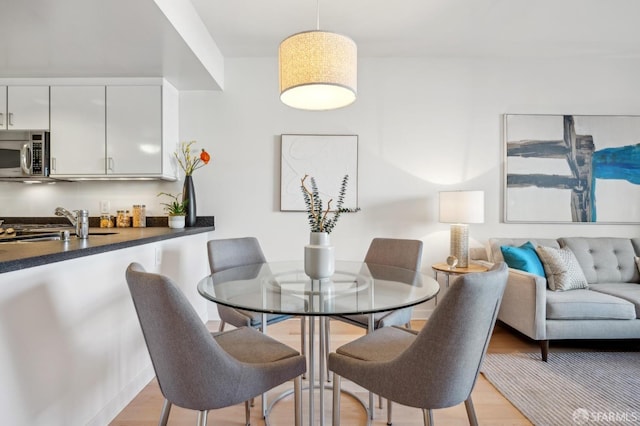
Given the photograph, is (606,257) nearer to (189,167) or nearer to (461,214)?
(461,214)

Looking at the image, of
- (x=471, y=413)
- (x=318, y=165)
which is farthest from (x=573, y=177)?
(x=471, y=413)

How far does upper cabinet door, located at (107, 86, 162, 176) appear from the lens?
9.48ft

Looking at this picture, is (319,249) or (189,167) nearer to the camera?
(319,249)

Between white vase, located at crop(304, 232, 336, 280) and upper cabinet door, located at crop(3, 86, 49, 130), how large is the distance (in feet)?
9.19

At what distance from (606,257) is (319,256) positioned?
2.94m

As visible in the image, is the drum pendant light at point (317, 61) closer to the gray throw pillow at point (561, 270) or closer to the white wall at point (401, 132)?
the white wall at point (401, 132)

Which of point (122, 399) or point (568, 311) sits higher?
point (568, 311)

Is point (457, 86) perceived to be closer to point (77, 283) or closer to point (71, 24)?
point (71, 24)

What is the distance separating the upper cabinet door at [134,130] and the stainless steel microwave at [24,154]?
52 cm

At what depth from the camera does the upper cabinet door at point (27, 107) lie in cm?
287

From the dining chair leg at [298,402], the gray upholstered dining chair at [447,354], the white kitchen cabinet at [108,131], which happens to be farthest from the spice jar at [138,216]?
the gray upholstered dining chair at [447,354]

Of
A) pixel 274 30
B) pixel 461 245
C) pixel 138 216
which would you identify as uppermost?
pixel 274 30

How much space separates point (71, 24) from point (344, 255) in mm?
2712

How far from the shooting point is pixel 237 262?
224cm
